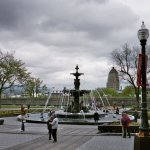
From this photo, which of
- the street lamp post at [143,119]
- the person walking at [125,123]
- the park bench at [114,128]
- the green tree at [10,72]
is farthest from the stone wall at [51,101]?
the street lamp post at [143,119]

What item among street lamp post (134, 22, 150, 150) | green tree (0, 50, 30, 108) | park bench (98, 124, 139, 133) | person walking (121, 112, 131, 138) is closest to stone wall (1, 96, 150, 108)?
green tree (0, 50, 30, 108)

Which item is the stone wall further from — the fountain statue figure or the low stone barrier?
the low stone barrier

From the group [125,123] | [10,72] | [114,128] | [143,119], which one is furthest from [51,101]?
[143,119]

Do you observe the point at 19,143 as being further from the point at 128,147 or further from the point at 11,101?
the point at 11,101

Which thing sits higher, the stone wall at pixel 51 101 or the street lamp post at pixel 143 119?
the stone wall at pixel 51 101

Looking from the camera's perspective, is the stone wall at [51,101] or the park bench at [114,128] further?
the stone wall at [51,101]

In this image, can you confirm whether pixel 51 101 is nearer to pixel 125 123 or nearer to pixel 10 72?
pixel 10 72

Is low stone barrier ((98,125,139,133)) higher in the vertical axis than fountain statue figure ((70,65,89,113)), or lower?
lower

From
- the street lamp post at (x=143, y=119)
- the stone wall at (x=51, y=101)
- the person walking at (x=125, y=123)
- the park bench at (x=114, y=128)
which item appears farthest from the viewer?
the stone wall at (x=51, y=101)

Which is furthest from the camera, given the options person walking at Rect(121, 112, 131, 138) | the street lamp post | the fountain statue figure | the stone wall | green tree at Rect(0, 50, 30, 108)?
the stone wall

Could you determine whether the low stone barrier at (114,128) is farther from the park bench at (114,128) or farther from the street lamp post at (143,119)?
the street lamp post at (143,119)

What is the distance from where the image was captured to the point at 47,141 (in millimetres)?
22078

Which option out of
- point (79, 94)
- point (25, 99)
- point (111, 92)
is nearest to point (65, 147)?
point (79, 94)

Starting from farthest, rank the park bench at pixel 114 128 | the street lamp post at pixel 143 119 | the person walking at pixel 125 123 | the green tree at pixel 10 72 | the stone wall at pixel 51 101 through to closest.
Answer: the stone wall at pixel 51 101
the green tree at pixel 10 72
the park bench at pixel 114 128
the person walking at pixel 125 123
the street lamp post at pixel 143 119
